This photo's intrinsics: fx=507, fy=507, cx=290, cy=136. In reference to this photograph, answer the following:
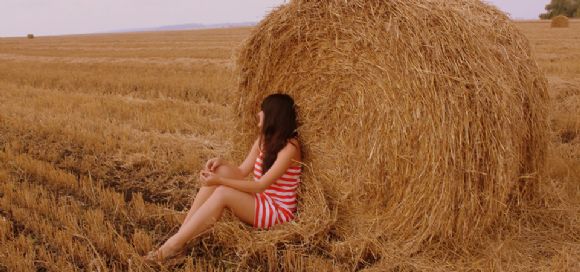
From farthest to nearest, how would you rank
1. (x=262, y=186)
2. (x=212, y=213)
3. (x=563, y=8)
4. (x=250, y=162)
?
(x=563, y=8) < (x=250, y=162) < (x=262, y=186) < (x=212, y=213)

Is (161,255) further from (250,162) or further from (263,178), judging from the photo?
(250,162)

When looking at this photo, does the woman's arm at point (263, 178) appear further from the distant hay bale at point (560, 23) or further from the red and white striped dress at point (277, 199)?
the distant hay bale at point (560, 23)

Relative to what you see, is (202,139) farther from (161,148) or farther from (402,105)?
(402,105)

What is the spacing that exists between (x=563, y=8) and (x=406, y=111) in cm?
6171

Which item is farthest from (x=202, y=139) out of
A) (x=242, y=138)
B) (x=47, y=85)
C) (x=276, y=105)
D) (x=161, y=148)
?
(x=47, y=85)

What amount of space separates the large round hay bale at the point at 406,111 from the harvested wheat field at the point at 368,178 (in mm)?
11

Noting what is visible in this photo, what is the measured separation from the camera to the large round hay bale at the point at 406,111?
2.90 meters

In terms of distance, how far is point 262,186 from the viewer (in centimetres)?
335

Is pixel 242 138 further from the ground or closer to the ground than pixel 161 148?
further from the ground

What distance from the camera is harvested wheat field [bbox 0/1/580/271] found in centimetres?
294

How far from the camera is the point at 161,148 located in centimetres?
548

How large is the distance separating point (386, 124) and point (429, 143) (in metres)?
0.37

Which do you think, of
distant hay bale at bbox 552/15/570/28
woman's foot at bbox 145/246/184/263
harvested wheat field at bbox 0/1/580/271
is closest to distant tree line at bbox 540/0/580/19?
distant hay bale at bbox 552/15/570/28

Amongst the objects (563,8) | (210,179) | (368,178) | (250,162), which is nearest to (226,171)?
(210,179)
